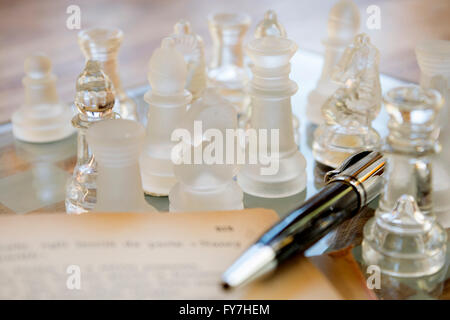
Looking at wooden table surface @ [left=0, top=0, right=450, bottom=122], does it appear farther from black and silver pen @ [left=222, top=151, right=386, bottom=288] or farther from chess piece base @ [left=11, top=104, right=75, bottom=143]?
black and silver pen @ [left=222, top=151, right=386, bottom=288]

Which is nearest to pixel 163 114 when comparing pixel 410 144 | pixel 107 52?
pixel 107 52

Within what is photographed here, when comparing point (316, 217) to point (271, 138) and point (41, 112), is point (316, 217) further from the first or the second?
point (41, 112)

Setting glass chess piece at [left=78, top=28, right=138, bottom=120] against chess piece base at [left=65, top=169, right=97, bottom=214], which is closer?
chess piece base at [left=65, top=169, right=97, bottom=214]

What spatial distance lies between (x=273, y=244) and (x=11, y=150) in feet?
1.66

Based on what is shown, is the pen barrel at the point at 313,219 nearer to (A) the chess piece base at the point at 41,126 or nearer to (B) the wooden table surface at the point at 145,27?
(A) the chess piece base at the point at 41,126

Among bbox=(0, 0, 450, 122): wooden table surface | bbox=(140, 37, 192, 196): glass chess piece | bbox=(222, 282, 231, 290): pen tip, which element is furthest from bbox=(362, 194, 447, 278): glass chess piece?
bbox=(0, 0, 450, 122): wooden table surface

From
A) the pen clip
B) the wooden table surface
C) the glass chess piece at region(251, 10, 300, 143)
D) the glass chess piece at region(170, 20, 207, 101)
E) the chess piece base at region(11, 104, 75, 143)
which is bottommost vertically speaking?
the wooden table surface

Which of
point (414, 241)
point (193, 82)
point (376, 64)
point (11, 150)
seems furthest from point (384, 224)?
point (11, 150)

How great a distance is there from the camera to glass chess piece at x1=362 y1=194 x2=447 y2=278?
0.61m

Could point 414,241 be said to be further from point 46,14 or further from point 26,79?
point 46,14

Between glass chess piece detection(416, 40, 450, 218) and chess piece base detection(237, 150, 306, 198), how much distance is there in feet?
0.52

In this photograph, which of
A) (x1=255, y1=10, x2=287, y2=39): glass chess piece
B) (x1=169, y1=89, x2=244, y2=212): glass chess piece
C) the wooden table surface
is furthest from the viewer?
the wooden table surface

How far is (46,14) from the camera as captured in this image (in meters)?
2.01

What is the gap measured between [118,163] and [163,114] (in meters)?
0.15
